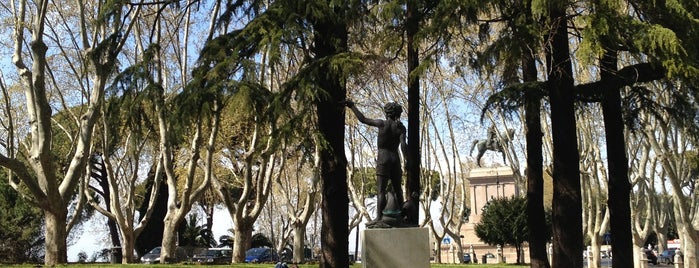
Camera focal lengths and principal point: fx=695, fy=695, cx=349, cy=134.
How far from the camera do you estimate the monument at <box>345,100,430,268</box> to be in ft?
28.6

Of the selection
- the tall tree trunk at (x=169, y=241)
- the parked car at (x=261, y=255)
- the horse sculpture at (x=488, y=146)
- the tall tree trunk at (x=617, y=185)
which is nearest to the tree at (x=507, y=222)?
the horse sculpture at (x=488, y=146)

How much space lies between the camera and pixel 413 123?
40.2 ft

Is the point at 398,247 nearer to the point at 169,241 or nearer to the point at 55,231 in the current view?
the point at 55,231

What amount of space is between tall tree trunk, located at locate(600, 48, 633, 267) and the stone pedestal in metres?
5.44

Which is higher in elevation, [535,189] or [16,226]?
[535,189]

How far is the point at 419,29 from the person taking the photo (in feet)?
33.6

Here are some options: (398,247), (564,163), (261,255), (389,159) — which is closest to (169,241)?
(389,159)

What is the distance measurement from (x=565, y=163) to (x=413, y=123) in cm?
270

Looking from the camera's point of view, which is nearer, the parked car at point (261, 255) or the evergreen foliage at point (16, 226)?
the evergreen foliage at point (16, 226)

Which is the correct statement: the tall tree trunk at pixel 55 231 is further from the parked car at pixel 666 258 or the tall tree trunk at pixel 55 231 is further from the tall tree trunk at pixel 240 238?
the parked car at pixel 666 258

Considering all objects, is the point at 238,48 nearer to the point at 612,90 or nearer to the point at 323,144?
the point at 323,144

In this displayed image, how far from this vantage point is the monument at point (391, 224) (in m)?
8.73

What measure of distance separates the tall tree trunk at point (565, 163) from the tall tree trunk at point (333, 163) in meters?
3.35

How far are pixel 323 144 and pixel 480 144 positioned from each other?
3188cm
